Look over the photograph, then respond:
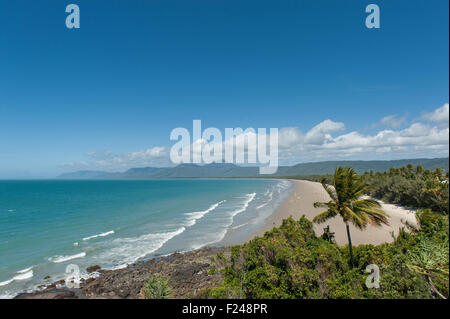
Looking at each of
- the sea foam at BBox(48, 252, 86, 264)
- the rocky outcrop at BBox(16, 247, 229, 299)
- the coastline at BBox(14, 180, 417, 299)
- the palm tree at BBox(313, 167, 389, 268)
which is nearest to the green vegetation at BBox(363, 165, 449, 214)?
the coastline at BBox(14, 180, 417, 299)

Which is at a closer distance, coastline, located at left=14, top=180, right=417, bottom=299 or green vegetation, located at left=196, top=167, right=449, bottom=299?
green vegetation, located at left=196, top=167, right=449, bottom=299

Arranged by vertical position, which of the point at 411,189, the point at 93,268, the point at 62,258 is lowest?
the point at 62,258

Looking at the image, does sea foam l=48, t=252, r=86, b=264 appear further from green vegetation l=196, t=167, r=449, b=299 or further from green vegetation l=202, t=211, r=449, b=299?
green vegetation l=202, t=211, r=449, b=299

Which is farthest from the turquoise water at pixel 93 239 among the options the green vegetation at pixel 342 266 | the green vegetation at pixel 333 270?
the green vegetation at pixel 333 270

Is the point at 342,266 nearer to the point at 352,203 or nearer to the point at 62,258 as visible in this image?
the point at 352,203

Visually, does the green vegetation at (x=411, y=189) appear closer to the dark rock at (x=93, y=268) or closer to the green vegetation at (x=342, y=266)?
the green vegetation at (x=342, y=266)

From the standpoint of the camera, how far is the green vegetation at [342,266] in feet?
21.8

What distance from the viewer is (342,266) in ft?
34.4

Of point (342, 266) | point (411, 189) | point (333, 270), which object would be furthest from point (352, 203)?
point (411, 189)

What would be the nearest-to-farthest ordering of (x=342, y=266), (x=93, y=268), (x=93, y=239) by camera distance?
(x=342, y=266)
(x=93, y=268)
(x=93, y=239)

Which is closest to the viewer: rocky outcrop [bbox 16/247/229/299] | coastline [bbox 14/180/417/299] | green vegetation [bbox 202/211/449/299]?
green vegetation [bbox 202/211/449/299]

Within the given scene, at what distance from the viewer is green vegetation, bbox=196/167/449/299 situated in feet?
21.8

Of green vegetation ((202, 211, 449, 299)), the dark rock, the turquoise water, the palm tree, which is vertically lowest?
the turquoise water
